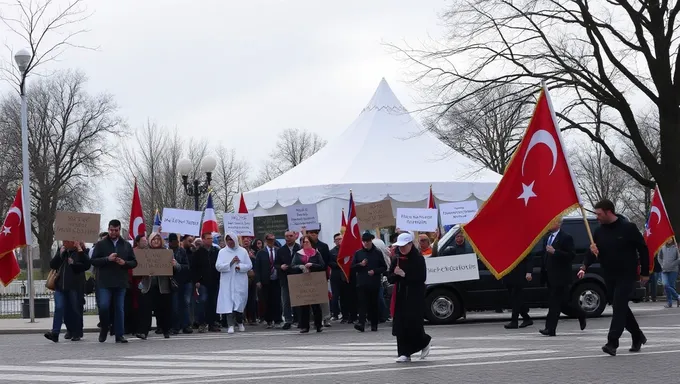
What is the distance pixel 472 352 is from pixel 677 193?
19088 mm

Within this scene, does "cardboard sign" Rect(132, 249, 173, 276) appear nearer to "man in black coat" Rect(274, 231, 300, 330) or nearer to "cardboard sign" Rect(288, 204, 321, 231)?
"man in black coat" Rect(274, 231, 300, 330)

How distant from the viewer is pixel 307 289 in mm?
20750

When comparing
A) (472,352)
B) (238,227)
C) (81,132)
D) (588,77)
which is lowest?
(472,352)

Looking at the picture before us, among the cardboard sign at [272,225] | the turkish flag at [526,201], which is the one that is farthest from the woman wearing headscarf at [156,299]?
the turkish flag at [526,201]

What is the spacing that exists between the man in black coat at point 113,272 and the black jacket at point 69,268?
964 mm

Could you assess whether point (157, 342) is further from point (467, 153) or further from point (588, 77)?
point (467, 153)

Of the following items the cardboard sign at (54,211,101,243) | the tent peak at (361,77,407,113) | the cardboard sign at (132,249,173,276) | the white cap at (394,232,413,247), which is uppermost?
the tent peak at (361,77,407,113)

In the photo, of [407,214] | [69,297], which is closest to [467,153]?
[407,214]

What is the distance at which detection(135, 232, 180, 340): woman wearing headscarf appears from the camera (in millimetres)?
20281

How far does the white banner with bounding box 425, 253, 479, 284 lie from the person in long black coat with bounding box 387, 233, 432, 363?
6.38m

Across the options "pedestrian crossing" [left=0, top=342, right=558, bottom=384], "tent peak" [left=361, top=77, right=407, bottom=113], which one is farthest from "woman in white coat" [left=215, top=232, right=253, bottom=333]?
"tent peak" [left=361, top=77, right=407, bottom=113]

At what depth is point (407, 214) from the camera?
24.1 meters

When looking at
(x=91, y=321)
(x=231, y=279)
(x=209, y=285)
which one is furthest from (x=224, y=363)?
(x=91, y=321)

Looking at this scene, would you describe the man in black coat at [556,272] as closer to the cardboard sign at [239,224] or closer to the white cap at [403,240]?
the white cap at [403,240]
